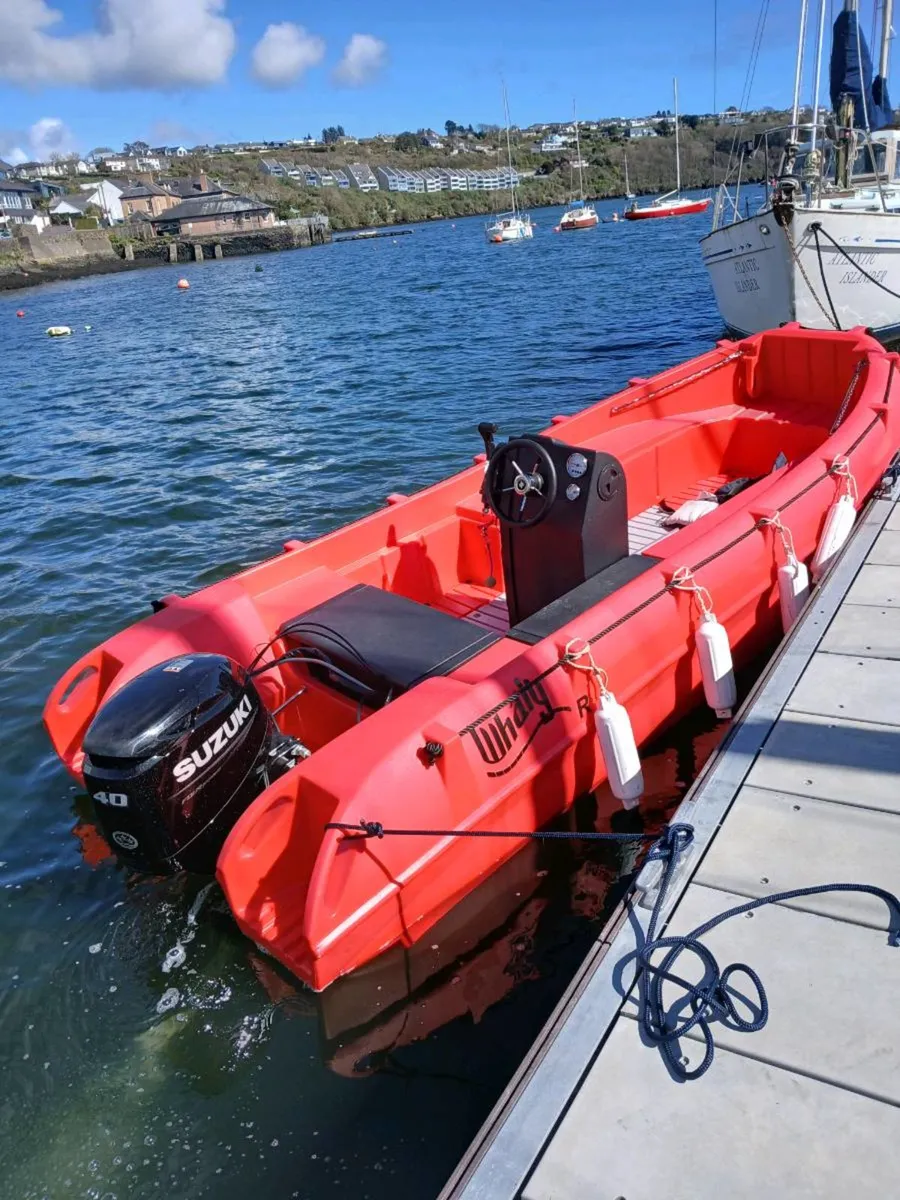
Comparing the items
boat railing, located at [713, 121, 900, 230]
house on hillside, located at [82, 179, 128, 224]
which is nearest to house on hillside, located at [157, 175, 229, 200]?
house on hillside, located at [82, 179, 128, 224]

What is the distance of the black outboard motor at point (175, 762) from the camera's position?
3541 mm

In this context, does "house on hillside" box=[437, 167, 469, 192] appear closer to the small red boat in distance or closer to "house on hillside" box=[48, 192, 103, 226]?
"house on hillside" box=[48, 192, 103, 226]

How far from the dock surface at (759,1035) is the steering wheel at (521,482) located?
1.70 metres

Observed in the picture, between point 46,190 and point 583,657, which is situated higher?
point 46,190

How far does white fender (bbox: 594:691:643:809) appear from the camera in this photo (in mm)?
4094

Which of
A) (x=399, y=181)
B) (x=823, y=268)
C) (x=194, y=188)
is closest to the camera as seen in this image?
(x=823, y=268)

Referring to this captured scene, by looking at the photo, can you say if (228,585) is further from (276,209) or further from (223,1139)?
(276,209)

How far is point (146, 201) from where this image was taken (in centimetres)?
9950

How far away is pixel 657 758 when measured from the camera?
5219 mm

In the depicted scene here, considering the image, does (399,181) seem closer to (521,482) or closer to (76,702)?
(521,482)

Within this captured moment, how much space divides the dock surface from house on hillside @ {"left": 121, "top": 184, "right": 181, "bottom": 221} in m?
110

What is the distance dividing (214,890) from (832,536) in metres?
4.45

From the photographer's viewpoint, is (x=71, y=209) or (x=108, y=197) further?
(x=108, y=197)

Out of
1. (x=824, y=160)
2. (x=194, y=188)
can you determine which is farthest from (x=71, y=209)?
(x=824, y=160)
